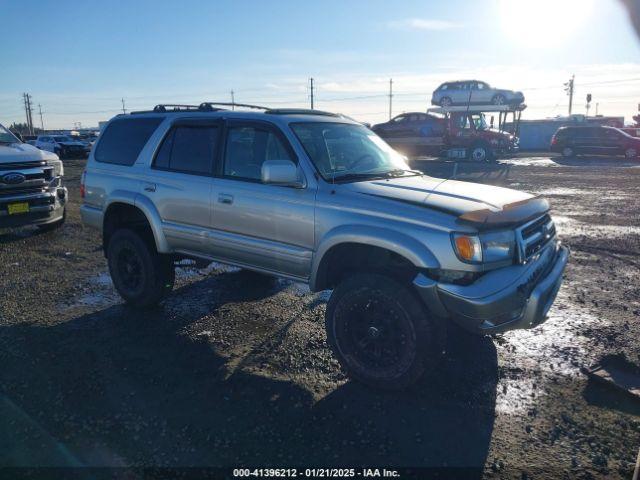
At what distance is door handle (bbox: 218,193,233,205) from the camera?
4.35m

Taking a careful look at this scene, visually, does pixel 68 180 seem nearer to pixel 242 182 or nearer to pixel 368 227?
pixel 242 182

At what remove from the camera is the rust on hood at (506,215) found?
128 inches

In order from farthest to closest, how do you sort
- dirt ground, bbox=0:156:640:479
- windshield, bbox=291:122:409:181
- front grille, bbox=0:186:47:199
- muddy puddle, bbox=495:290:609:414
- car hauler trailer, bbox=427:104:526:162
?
car hauler trailer, bbox=427:104:526:162 → front grille, bbox=0:186:47:199 → windshield, bbox=291:122:409:181 → muddy puddle, bbox=495:290:609:414 → dirt ground, bbox=0:156:640:479

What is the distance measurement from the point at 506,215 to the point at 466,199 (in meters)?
0.32

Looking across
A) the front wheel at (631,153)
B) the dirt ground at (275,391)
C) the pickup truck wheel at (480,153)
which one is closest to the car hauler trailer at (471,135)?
the pickup truck wheel at (480,153)

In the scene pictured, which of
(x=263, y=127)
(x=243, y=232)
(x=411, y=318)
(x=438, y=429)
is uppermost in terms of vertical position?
(x=263, y=127)

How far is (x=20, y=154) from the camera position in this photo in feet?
26.3

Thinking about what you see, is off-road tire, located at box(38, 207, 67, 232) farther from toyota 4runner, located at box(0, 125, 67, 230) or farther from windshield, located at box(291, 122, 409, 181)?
windshield, located at box(291, 122, 409, 181)

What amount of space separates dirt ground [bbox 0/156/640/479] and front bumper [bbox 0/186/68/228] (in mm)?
2387

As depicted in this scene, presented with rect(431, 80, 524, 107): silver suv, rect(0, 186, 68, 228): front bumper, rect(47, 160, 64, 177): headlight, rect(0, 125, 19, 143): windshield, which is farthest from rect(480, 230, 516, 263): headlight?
rect(431, 80, 524, 107): silver suv

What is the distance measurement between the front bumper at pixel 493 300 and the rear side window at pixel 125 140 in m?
3.37

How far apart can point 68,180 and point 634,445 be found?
1869cm

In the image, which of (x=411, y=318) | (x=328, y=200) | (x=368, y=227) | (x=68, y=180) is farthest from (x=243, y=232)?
(x=68, y=180)

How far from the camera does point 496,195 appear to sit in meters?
3.85
